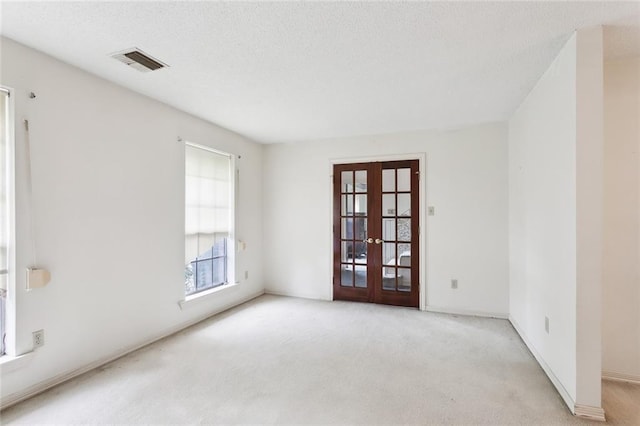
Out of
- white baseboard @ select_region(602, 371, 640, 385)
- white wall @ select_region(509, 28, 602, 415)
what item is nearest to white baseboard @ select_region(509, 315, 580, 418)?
white wall @ select_region(509, 28, 602, 415)

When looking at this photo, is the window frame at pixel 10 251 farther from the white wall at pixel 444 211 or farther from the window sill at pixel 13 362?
the white wall at pixel 444 211

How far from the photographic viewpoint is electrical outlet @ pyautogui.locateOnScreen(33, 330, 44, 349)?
2.20 metres

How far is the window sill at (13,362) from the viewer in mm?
2016

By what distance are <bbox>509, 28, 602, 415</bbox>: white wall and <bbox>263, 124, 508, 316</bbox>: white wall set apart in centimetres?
104

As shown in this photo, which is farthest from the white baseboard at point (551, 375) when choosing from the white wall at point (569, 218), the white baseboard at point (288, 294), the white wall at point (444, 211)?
the white baseboard at point (288, 294)

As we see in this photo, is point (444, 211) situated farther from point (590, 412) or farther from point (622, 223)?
point (590, 412)

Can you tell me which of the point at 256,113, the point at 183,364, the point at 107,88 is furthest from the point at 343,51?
the point at 183,364

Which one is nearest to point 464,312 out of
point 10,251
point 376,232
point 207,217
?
point 376,232

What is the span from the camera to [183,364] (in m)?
2.64

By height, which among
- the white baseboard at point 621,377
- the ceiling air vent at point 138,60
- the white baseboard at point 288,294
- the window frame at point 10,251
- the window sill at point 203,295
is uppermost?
the ceiling air vent at point 138,60

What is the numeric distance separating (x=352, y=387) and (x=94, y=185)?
8.73ft

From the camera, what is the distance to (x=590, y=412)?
1935mm

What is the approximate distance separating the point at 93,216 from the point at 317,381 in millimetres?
2289

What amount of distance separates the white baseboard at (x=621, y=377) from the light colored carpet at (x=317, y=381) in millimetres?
456
